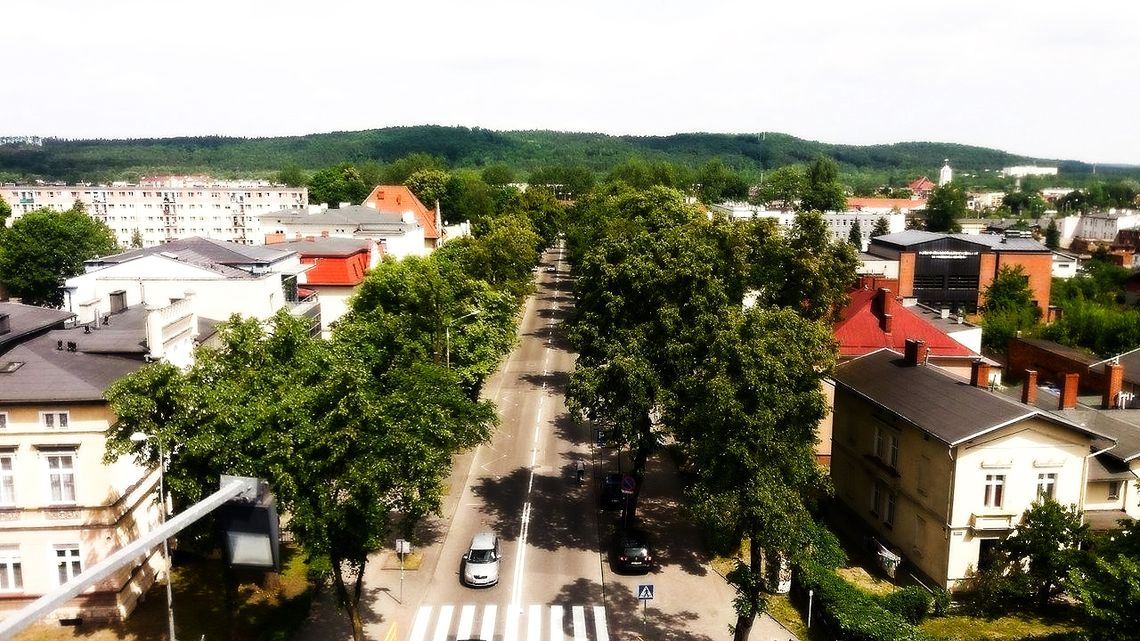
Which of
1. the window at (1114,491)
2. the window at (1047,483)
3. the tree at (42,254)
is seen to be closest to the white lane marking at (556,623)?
the window at (1047,483)

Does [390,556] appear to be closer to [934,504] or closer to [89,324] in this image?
[89,324]

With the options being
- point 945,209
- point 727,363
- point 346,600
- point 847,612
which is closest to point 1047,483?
point 847,612

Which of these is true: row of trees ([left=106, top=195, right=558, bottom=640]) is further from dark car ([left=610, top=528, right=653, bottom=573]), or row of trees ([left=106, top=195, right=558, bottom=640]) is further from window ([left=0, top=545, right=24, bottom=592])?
dark car ([left=610, top=528, right=653, bottom=573])

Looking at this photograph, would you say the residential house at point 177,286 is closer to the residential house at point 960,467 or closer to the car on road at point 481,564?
the car on road at point 481,564

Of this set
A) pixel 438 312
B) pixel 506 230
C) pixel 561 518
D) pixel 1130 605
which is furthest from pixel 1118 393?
pixel 506 230

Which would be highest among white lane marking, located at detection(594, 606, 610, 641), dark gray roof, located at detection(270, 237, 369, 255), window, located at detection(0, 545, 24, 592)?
dark gray roof, located at detection(270, 237, 369, 255)

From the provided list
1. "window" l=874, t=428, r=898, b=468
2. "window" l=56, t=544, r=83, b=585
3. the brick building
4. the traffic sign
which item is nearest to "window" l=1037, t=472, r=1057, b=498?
"window" l=874, t=428, r=898, b=468

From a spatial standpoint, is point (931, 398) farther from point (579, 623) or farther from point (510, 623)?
point (510, 623)
